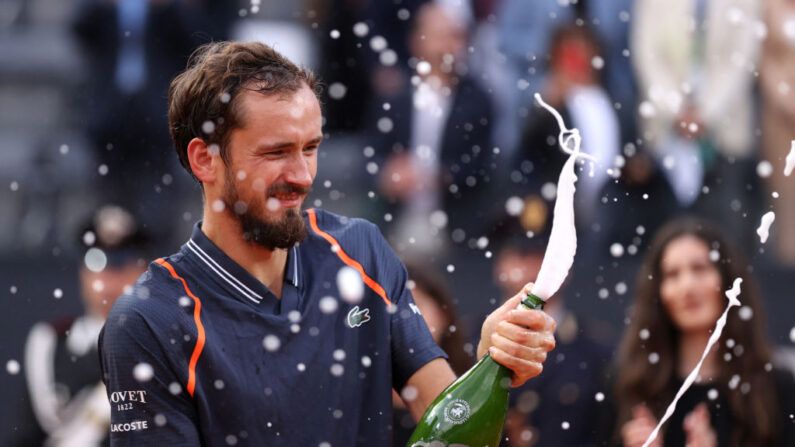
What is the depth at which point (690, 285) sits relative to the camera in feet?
13.4

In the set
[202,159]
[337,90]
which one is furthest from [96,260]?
[202,159]

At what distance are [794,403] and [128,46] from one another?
3533 mm

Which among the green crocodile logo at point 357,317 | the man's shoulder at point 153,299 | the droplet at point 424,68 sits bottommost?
the green crocodile logo at point 357,317

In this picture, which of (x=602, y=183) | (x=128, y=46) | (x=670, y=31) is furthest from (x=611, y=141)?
(x=128, y=46)

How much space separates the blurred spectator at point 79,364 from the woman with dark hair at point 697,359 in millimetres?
2062

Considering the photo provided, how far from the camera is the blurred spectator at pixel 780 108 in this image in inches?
213

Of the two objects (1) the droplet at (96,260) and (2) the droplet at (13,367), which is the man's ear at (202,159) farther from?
(2) the droplet at (13,367)

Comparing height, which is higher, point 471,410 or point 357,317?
→ point 357,317

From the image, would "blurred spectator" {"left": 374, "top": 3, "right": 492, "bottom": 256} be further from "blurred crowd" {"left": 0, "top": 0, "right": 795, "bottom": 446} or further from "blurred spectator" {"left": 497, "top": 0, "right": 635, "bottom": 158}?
"blurred spectator" {"left": 497, "top": 0, "right": 635, "bottom": 158}

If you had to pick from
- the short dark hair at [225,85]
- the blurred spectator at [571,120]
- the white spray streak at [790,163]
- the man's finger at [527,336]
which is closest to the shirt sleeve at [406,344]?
the man's finger at [527,336]

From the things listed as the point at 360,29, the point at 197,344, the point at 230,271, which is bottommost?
the point at 197,344

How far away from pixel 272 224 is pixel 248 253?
145 mm

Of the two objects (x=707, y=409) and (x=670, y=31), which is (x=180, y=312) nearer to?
(x=707, y=409)

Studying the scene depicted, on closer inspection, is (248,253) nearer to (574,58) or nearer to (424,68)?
(424,68)
